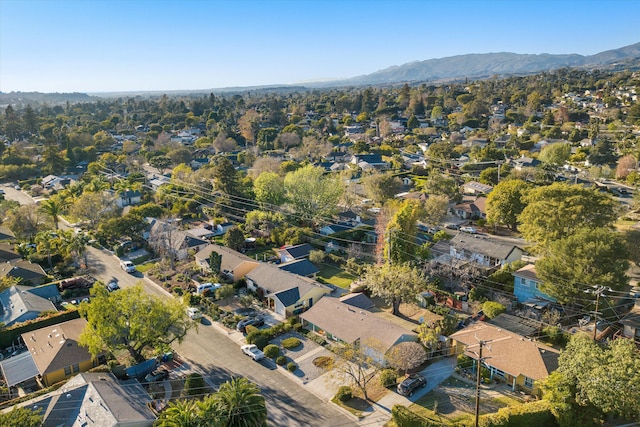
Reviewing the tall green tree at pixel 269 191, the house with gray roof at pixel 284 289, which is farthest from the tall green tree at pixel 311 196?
the house with gray roof at pixel 284 289

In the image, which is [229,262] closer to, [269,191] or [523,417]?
[269,191]

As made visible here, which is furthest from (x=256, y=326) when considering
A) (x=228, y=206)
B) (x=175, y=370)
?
(x=228, y=206)

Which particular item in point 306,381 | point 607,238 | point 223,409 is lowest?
point 306,381

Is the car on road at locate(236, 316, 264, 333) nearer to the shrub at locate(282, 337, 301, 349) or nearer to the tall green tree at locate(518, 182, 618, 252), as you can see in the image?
the shrub at locate(282, 337, 301, 349)

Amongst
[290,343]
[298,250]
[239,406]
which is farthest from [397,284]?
[239,406]

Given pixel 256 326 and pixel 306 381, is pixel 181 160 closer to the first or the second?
pixel 256 326
